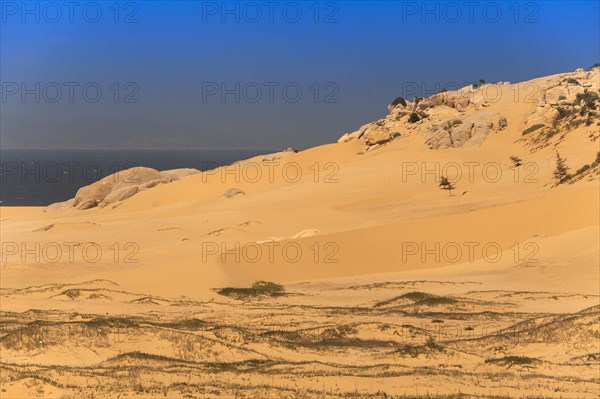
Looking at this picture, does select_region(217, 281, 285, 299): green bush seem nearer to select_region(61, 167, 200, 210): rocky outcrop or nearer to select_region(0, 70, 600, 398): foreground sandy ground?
select_region(0, 70, 600, 398): foreground sandy ground

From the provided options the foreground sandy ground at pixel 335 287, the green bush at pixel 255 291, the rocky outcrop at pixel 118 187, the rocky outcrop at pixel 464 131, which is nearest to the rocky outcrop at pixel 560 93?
the foreground sandy ground at pixel 335 287

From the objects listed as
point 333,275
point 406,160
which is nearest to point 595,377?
point 333,275

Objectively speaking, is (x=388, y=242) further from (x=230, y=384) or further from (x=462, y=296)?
(x=230, y=384)

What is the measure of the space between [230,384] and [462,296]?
10.2m

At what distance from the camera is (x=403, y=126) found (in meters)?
53.8

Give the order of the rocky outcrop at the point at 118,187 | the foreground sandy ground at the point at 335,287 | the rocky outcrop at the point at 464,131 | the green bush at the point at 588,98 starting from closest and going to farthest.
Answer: the foreground sandy ground at the point at 335,287 < the green bush at the point at 588,98 < the rocky outcrop at the point at 464,131 < the rocky outcrop at the point at 118,187

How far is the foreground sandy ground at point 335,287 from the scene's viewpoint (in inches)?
500

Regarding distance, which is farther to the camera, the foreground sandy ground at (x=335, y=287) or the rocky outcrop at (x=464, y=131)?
the rocky outcrop at (x=464, y=131)

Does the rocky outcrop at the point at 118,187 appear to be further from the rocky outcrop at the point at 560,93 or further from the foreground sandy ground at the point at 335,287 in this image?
the rocky outcrop at the point at 560,93

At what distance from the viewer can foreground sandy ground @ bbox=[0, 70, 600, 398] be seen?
1270cm

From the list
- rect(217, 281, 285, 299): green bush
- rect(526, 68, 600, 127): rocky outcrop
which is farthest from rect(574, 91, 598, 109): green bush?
rect(217, 281, 285, 299): green bush

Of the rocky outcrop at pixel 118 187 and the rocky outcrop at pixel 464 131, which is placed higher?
the rocky outcrop at pixel 464 131

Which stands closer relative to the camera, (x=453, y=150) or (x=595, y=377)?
(x=595, y=377)

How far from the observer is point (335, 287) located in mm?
23766
